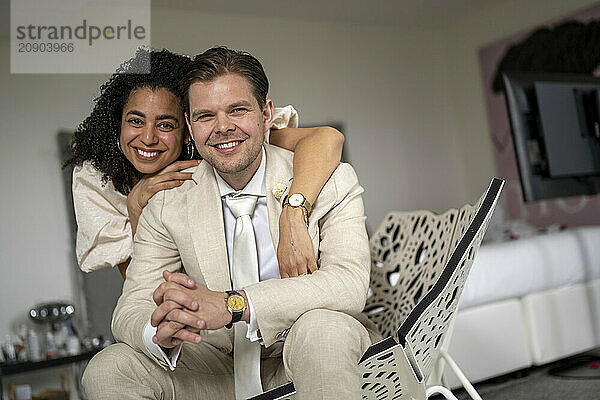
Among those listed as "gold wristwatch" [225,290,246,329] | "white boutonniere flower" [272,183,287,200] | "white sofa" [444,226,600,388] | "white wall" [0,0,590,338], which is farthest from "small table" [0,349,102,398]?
"gold wristwatch" [225,290,246,329]

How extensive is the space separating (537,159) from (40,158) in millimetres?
2853

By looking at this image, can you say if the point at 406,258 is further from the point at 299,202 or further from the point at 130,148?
the point at 130,148

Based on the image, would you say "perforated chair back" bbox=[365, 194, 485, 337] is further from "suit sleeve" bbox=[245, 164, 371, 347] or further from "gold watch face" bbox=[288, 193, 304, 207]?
"gold watch face" bbox=[288, 193, 304, 207]

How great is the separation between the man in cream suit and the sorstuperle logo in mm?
1408

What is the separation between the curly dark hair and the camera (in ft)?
6.11

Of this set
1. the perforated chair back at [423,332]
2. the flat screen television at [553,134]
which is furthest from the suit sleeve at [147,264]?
the flat screen television at [553,134]

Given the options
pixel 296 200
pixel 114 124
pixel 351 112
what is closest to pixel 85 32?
pixel 114 124

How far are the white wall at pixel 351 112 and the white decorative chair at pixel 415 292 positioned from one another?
6.45ft

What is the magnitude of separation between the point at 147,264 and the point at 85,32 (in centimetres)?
175

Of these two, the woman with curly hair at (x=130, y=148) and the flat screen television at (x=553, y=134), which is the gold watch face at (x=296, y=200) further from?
the flat screen television at (x=553, y=134)

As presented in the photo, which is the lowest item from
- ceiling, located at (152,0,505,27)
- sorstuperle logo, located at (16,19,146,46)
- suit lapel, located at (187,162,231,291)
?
suit lapel, located at (187,162,231,291)

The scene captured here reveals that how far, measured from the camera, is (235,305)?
128cm

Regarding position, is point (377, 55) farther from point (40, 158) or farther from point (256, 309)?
point (256, 309)

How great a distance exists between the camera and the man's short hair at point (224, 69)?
1525 millimetres
